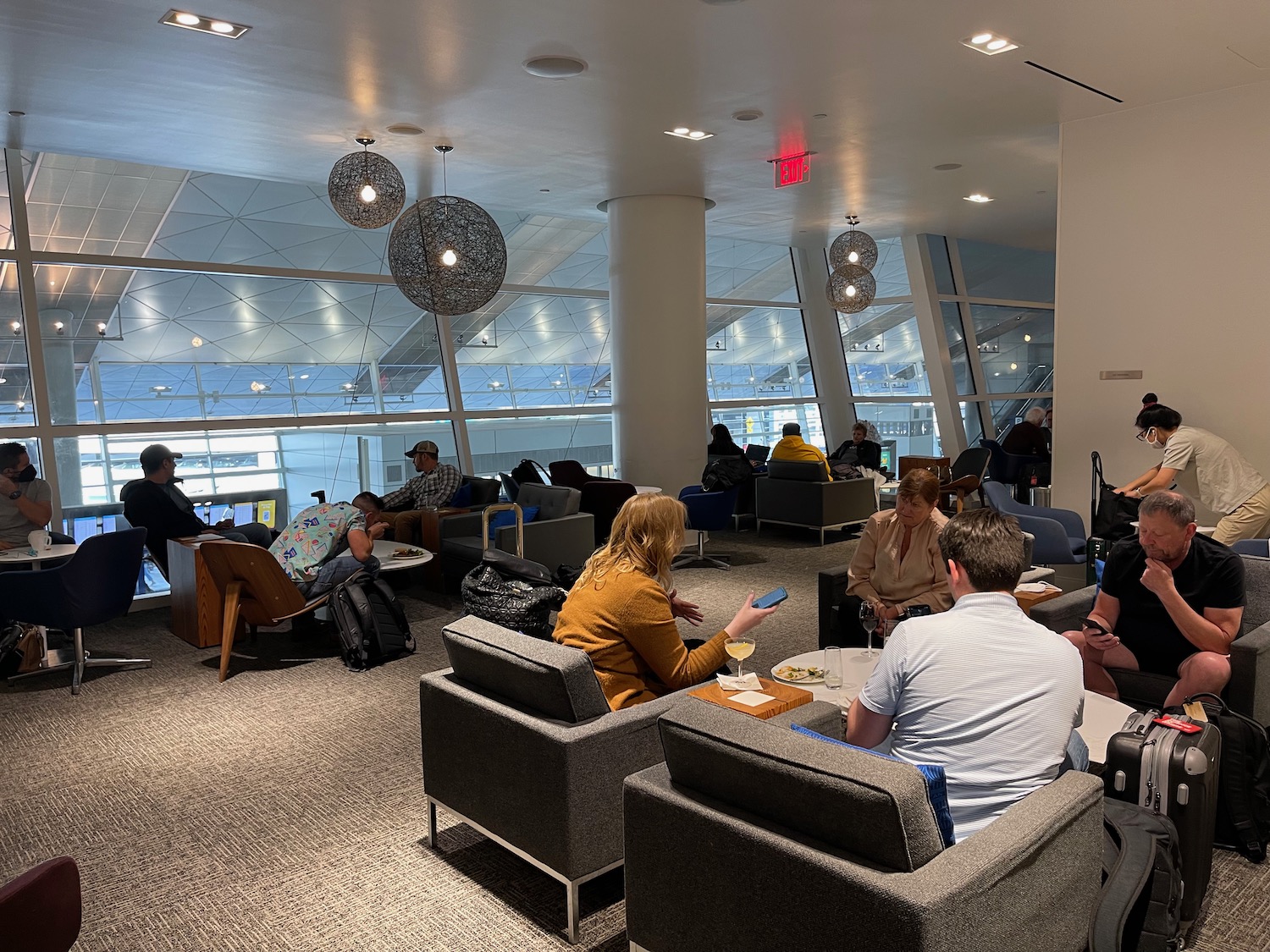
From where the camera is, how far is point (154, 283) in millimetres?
8492

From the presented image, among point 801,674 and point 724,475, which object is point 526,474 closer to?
point 724,475

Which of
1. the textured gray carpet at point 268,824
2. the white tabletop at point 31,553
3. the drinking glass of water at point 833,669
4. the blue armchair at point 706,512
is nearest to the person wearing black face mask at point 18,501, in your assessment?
the white tabletop at point 31,553

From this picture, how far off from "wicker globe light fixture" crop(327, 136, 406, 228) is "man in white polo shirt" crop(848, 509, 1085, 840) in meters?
5.47

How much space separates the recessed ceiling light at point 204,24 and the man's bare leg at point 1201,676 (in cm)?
543

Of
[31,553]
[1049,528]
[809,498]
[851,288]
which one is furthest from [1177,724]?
[851,288]

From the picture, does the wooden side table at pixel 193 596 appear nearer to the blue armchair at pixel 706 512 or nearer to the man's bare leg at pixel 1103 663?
the blue armchair at pixel 706 512

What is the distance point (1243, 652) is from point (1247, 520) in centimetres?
293

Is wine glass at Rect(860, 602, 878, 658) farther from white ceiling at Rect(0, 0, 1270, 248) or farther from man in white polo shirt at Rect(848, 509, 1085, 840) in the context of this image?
white ceiling at Rect(0, 0, 1270, 248)

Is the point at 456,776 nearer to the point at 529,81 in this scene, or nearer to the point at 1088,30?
the point at 529,81

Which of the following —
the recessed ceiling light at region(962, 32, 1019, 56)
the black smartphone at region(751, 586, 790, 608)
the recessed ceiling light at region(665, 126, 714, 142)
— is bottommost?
the black smartphone at region(751, 586, 790, 608)

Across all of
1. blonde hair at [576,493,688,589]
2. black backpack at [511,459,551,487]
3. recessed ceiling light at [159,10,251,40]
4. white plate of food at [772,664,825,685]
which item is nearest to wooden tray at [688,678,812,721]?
white plate of food at [772,664,825,685]

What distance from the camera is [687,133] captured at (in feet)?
23.7

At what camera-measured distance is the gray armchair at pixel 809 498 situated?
9.59 m

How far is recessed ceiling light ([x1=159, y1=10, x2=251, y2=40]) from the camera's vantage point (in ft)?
15.6
